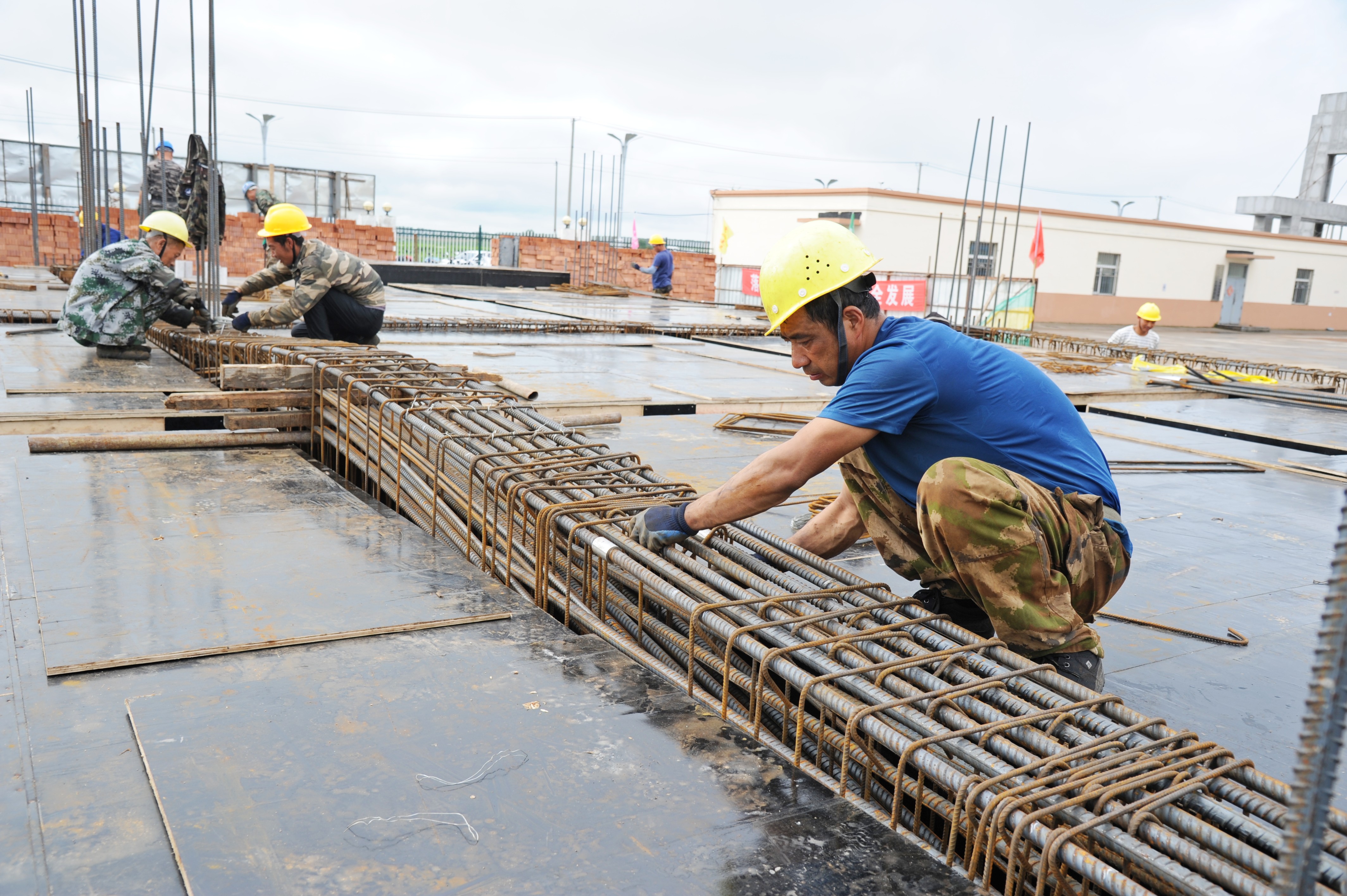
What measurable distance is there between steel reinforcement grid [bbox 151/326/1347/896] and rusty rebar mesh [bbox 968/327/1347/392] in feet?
26.2

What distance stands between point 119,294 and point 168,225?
57 cm

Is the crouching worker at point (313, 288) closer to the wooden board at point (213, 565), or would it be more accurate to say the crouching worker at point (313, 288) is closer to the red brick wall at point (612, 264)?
the wooden board at point (213, 565)

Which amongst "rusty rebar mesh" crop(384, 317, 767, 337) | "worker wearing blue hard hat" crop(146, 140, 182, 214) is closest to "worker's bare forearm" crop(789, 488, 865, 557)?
"rusty rebar mesh" crop(384, 317, 767, 337)

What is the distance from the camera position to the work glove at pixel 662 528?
267cm

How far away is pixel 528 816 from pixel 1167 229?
33129 mm

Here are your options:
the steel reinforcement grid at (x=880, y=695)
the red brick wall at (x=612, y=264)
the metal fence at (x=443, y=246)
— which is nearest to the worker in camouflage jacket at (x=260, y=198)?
the steel reinforcement grid at (x=880, y=695)

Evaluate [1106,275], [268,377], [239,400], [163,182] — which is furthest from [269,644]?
[1106,275]

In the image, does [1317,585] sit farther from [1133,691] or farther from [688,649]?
[688,649]

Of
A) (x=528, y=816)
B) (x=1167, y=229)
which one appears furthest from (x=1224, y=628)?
(x=1167, y=229)

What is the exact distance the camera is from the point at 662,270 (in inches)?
784

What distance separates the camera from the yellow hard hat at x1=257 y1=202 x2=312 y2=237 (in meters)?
6.90

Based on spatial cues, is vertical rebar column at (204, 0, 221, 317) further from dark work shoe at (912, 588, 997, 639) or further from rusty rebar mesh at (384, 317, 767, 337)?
dark work shoe at (912, 588, 997, 639)

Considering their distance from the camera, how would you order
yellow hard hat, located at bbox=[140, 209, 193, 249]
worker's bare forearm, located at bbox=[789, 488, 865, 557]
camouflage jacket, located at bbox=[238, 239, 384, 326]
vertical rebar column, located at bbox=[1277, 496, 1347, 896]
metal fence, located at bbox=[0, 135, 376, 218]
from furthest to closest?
metal fence, located at bbox=[0, 135, 376, 218] → camouflage jacket, located at bbox=[238, 239, 384, 326] → yellow hard hat, located at bbox=[140, 209, 193, 249] → worker's bare forearm, located at bbox=[789, 488, 865, 557] → vertical rebar column, located at bbox=[1277, 496, 1347, 896]

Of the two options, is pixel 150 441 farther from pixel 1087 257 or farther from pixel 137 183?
pixel 1087 257
